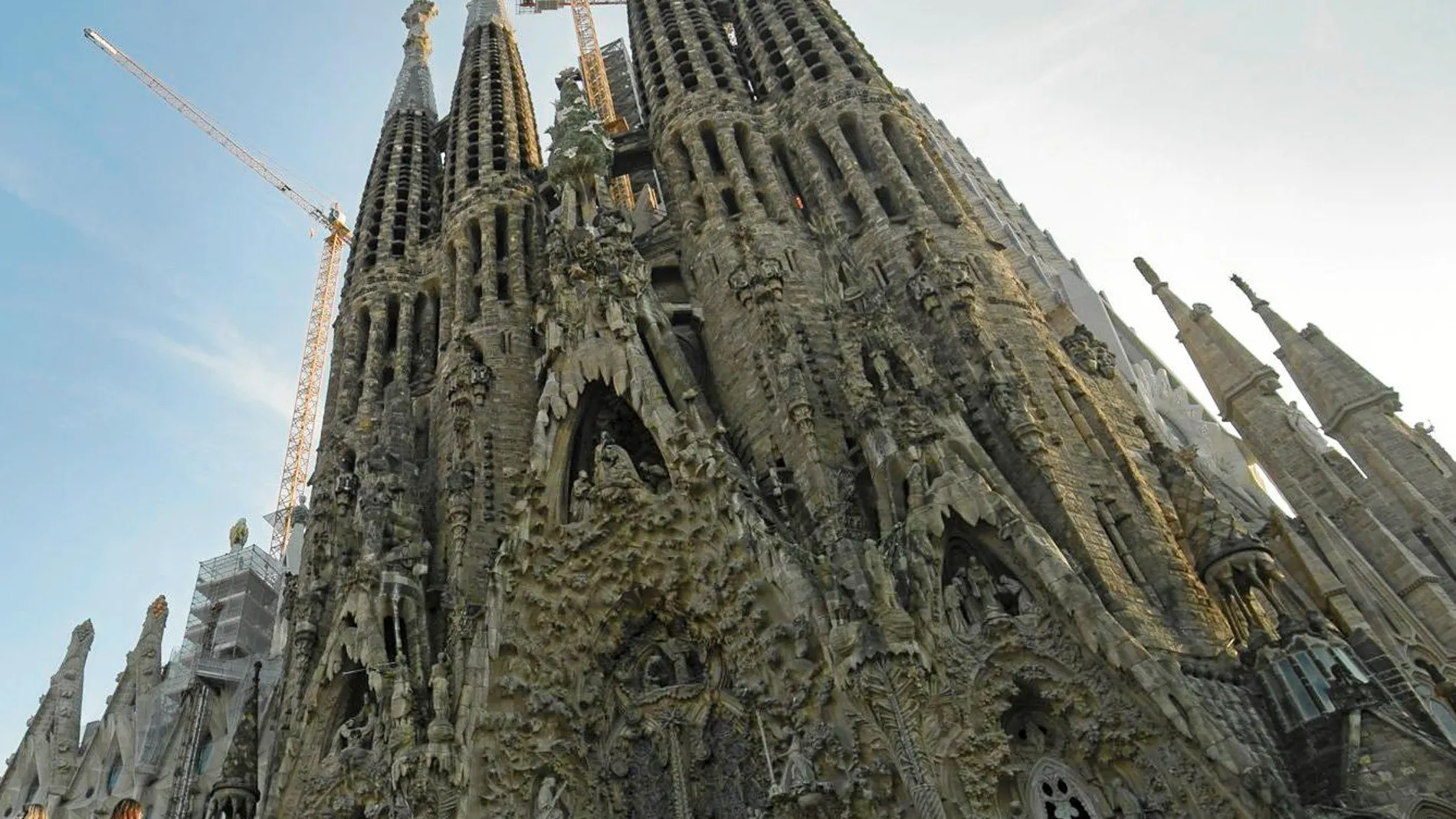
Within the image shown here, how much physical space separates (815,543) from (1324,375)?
1265cm

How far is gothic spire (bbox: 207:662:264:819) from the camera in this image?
1420cm

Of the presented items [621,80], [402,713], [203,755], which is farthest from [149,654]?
[621,80]

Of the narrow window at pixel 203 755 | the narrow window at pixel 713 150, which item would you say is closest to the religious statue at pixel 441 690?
the narrow window at pixel 713 150

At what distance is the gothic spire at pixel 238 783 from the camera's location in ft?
46.6

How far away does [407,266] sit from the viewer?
22.3 metres

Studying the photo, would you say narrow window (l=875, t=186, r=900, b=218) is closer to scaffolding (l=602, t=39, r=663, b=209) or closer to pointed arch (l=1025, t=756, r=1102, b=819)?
pointed arch (l=1025, t=756, r=1102, b=819)

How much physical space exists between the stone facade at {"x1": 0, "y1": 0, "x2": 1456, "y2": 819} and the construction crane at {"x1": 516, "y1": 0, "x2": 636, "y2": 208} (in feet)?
27.2

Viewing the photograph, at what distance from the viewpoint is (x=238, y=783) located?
14.4 m

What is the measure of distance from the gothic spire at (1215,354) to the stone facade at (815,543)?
8 centimetres

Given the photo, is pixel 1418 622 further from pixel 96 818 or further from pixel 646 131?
pixel 96 818

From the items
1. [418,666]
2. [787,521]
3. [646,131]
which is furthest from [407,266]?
[787,521]

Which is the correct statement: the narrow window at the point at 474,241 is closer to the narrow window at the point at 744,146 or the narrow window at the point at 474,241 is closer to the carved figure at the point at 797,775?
the narrow window at the point at 744,146

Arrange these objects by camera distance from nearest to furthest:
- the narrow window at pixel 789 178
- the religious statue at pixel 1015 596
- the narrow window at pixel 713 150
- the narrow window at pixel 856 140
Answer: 1. the religious statue at pixel 1015 596
2. the narrow window at pixel 856 140
3. the narrow window at pixel 789 178
4. the narrow window at pixel 713 150

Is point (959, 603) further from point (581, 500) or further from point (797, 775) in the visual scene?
point (581, 500)
